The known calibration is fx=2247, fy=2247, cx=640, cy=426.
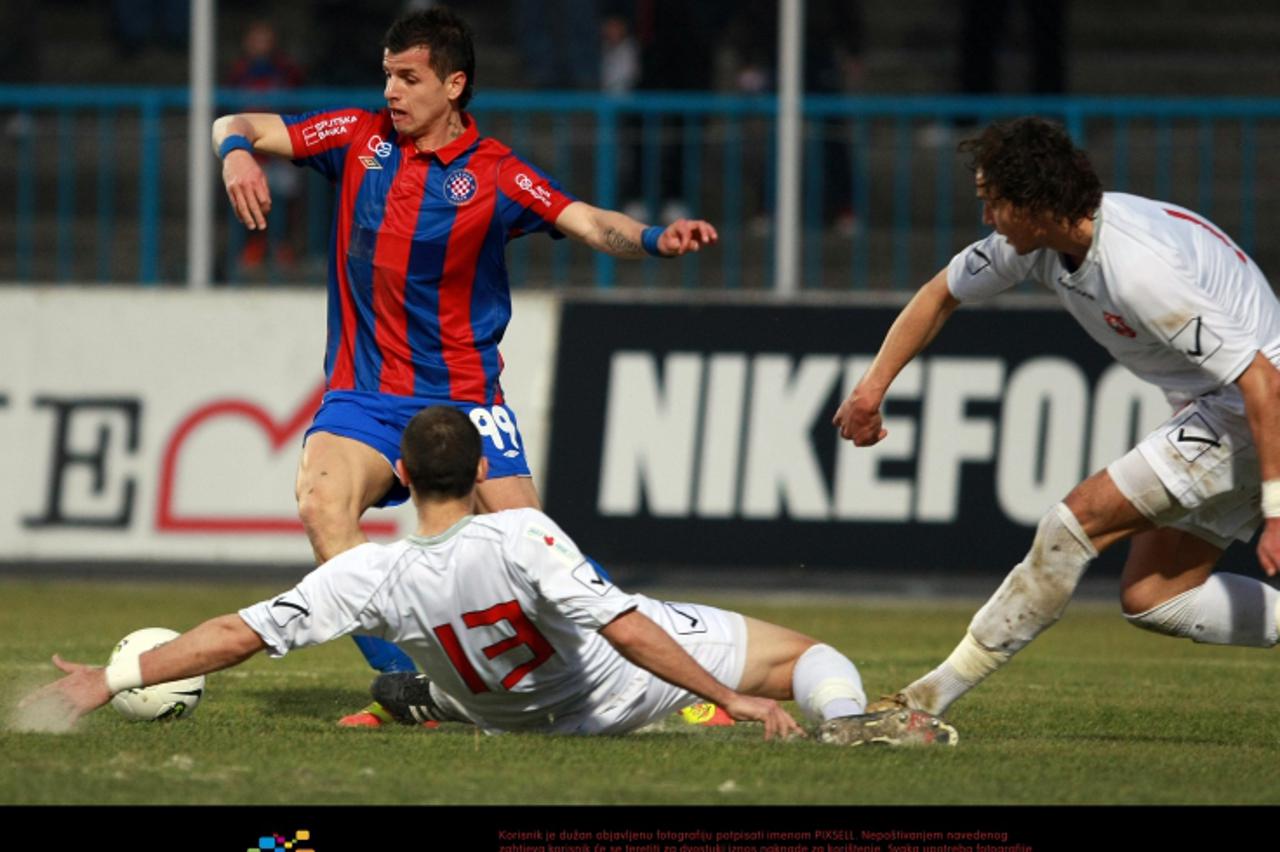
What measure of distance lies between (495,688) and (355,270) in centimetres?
206

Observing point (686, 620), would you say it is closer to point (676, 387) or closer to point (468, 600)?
point (468, 600)

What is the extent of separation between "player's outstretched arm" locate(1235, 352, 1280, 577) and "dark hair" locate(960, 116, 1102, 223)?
0.71 metres

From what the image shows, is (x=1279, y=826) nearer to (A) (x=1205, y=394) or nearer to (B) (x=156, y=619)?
(A) (x=1205, y=394)

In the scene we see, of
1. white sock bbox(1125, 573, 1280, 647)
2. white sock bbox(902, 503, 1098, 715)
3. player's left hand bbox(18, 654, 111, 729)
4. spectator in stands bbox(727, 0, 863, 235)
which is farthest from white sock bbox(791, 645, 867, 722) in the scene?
spectator in stands bbox(727, 0, 863, 235)

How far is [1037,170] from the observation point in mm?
6707

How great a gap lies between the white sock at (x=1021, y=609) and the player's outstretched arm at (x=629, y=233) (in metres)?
1.44

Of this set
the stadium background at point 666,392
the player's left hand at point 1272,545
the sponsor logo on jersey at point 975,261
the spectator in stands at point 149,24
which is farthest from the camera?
the spectator in stands at point 149,24

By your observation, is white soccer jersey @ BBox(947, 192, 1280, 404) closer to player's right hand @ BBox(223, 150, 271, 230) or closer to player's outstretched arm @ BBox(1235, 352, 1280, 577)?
Result: player's outstretched arm @ BBox(1235, 352, 1280, 577)

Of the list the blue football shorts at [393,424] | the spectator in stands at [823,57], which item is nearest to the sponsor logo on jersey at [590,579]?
the blue football shorts at [393,424]

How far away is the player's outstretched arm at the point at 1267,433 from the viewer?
6625 millimetres

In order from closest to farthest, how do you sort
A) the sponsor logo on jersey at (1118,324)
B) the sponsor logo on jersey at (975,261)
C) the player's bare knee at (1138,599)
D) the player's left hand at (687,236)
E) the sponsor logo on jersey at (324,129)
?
the sponsor logo on jersey at (1118,324) → the player's left hand at (687,236) → the sponsor logo on jersey at (975,261) → the player's bare knee at (1138,599) → the sponsor logo on jersey at (324,129)

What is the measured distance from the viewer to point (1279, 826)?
5.53 meters

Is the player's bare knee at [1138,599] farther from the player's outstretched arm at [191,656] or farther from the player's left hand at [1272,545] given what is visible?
the player's outstretched arm at [191,656]

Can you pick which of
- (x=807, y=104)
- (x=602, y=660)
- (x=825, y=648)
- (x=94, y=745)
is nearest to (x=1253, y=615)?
(x=825, y=648)
